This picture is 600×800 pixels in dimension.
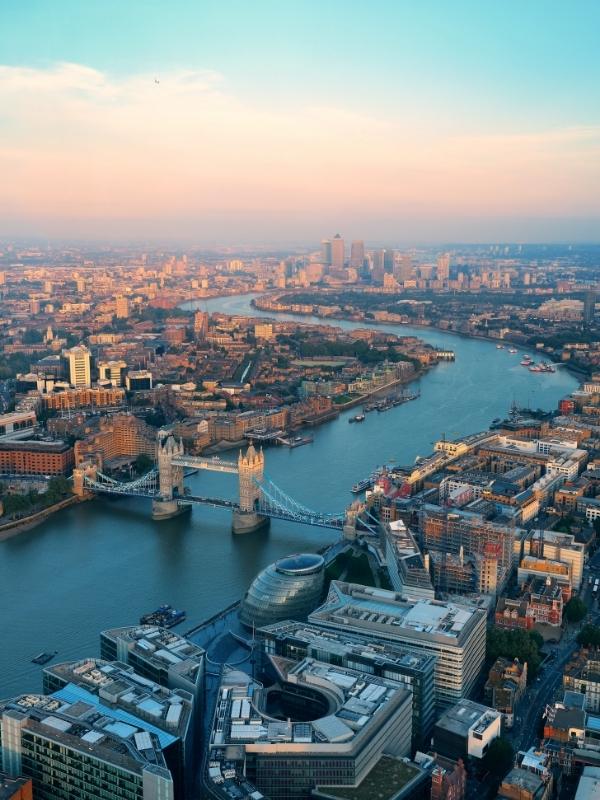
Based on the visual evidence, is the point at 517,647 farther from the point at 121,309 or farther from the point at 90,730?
the point at 121,309

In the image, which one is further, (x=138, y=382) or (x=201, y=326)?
(x=201, y=326)

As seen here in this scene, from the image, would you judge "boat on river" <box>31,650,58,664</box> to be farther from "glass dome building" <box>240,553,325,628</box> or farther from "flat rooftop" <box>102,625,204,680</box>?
"glass dome building" <box>240,553,325,628</box>

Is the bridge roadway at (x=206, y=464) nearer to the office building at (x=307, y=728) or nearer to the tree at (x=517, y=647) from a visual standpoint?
the tree at (x=517, y=647)

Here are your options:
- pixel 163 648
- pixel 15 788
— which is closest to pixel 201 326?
pixel 163 648

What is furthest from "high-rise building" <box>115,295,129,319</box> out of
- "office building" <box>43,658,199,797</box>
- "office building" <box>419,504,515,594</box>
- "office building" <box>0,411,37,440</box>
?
"office building" <box>43,658,199,797</box>

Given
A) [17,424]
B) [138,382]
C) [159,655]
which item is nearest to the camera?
[159,655]

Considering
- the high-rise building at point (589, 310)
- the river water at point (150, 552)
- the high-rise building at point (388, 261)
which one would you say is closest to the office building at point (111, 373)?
the river water at point (150, 552)
